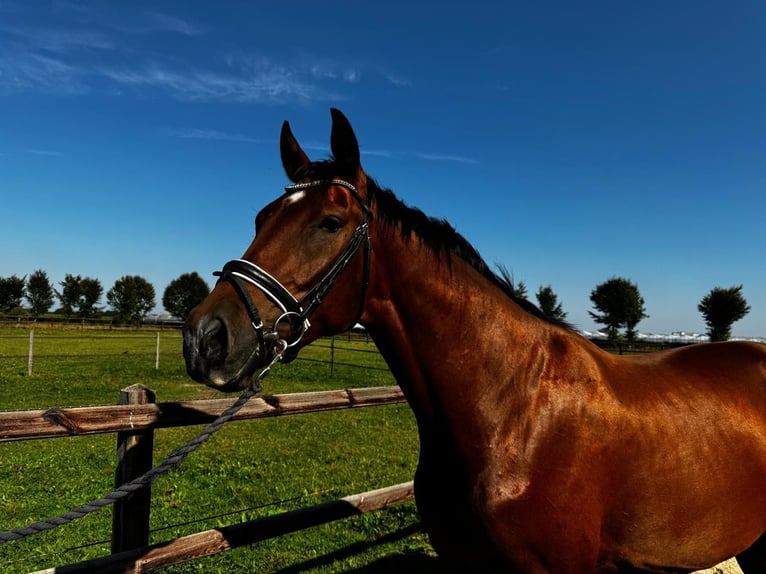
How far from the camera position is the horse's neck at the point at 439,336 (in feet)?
6.94

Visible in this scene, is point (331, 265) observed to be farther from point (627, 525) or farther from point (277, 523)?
point (277, 523)

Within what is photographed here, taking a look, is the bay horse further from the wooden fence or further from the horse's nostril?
the wooden fence

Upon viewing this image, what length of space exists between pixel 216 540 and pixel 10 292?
9038 cm

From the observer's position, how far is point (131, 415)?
8.80 feet

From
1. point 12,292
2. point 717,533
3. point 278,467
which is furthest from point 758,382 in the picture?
point 12,292

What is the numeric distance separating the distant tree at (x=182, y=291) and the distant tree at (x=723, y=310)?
77767mm

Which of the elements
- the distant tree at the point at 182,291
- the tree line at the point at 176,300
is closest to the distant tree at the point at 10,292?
the tree line at the point at 176,300

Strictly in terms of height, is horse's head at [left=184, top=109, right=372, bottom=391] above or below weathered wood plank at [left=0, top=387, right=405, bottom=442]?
above

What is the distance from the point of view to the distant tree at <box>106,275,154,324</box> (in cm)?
7364

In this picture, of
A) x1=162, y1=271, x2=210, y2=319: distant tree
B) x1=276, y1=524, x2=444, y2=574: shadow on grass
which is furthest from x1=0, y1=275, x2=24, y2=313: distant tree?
x1=276, y1=524, x2=444, y2=574: shadow on grass

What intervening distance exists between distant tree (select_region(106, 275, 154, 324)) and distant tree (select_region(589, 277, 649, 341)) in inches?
2268

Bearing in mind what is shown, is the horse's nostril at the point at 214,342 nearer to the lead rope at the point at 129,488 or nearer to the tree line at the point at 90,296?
the lead rope at the point at 129,488

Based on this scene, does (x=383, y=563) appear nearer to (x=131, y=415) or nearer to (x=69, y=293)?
(x=131, y=415)

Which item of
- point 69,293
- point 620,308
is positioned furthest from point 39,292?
point 620,308
